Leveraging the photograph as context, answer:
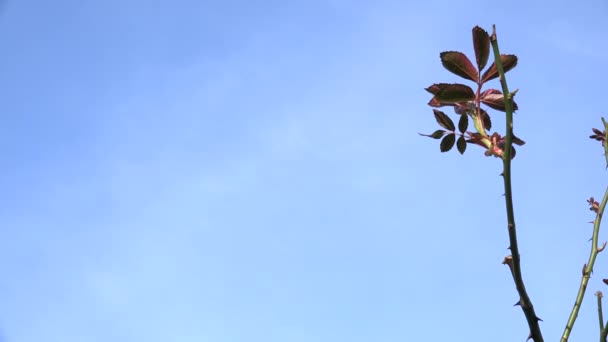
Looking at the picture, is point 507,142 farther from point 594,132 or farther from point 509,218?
point 594,132

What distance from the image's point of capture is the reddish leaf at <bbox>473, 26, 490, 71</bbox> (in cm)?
124

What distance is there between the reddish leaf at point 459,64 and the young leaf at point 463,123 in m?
0.10

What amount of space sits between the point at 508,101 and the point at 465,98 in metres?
0.32

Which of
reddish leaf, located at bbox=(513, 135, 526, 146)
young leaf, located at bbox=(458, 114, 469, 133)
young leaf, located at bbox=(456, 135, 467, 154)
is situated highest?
young leaf, located at bbox=(458, 114, 469, 133)

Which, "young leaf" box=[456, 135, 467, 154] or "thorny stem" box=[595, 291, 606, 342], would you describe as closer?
"thorny stem" box=[595, 291, 606, 342]

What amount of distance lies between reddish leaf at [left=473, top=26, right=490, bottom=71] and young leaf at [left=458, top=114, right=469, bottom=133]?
13 centimetres

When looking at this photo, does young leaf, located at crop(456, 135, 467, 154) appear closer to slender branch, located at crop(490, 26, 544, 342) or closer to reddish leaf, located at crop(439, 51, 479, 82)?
reddish leaf, located at crop(439, 51, 479, 82)

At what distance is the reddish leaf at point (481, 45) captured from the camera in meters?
1.24

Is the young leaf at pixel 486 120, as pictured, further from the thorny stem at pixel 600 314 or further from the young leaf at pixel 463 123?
the thorny stem at pixel 600 314

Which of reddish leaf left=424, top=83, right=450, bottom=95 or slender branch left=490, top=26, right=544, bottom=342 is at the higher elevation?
reddish leaf left=424, top=83, right=450, bottom=95

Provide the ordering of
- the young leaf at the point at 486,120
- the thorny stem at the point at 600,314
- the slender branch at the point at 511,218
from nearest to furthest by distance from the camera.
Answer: the slender branch at the point at 511,218, the thorny stem at the point at 600,314, the young leaf at the point at 486,120

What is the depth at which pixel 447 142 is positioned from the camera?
1.41 metres

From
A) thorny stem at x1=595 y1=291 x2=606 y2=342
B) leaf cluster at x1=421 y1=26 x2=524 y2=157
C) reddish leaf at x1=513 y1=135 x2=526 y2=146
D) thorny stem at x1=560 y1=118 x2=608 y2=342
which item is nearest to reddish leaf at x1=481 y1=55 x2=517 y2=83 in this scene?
leaf cluster at x1=421 y1=26 x2=524 y2=157

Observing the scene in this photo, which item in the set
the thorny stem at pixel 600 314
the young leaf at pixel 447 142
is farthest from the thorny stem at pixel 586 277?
the young leaf at pixel 447 142
